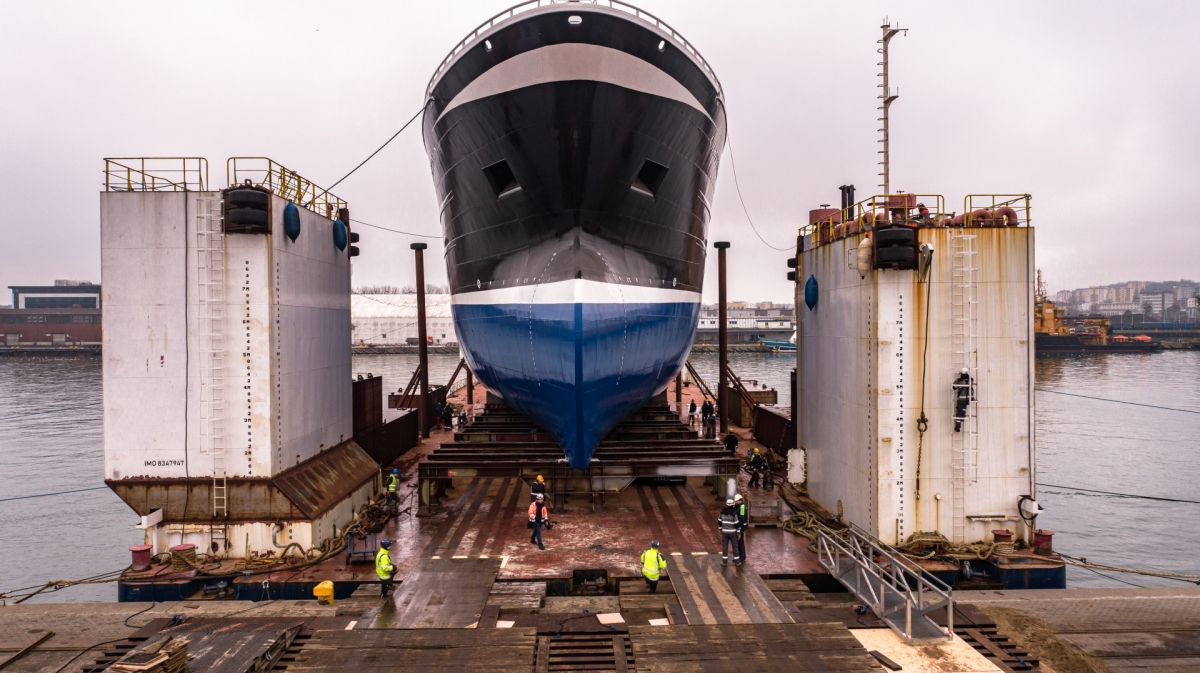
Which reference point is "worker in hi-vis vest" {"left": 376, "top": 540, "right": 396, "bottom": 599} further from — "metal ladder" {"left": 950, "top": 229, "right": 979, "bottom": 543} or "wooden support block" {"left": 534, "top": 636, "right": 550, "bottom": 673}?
"metal ladder" {"left": 950, "top": 229, "right": 979, "bottom": 543}

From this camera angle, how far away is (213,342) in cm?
922

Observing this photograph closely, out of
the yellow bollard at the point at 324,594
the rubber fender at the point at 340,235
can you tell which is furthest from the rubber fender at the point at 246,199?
the yellow bollard at the point at 324,594

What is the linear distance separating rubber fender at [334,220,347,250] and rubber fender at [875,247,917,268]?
35.2 ft

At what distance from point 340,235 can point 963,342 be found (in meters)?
12.1

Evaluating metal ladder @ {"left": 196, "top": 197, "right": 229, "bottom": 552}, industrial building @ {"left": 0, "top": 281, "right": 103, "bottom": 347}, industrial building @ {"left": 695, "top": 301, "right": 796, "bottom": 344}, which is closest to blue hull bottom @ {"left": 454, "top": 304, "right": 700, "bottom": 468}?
metal ladder @ {"left": 196, "top": 197, "right": 229, "bottom": 552}

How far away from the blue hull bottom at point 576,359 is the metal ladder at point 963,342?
5.19 meters

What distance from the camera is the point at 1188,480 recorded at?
21.3m

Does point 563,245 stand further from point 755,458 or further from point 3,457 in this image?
point 3,457

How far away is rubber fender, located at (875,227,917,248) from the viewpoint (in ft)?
29.5

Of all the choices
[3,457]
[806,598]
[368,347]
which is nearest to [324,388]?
[806,598]

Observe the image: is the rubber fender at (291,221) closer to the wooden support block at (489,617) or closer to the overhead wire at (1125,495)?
the wooden support block at (489,617)

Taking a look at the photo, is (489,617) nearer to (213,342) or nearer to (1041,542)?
(213,342)

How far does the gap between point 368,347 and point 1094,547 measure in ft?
321

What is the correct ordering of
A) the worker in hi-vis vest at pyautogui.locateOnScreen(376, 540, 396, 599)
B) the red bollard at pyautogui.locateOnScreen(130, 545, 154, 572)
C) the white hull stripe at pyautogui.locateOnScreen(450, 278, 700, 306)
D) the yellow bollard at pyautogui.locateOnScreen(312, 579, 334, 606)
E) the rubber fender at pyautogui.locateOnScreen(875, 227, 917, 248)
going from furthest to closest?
the white hull stripe at pyautogui.locateOnScreen(450, 278, 700, 306) < the rubber fender at pyautogui.locateOnScreen(875, 227, 917, 248) < the red bollard at pyautogui.locateOnScreen(130, 545, 154, 572) < the yellow bollard at pyautogui.locateOnScreen(312, 579, 334, 606) < the worker in hi-vis vest at pyautogui.locateOnScreen(376, 540, 396, 599)
